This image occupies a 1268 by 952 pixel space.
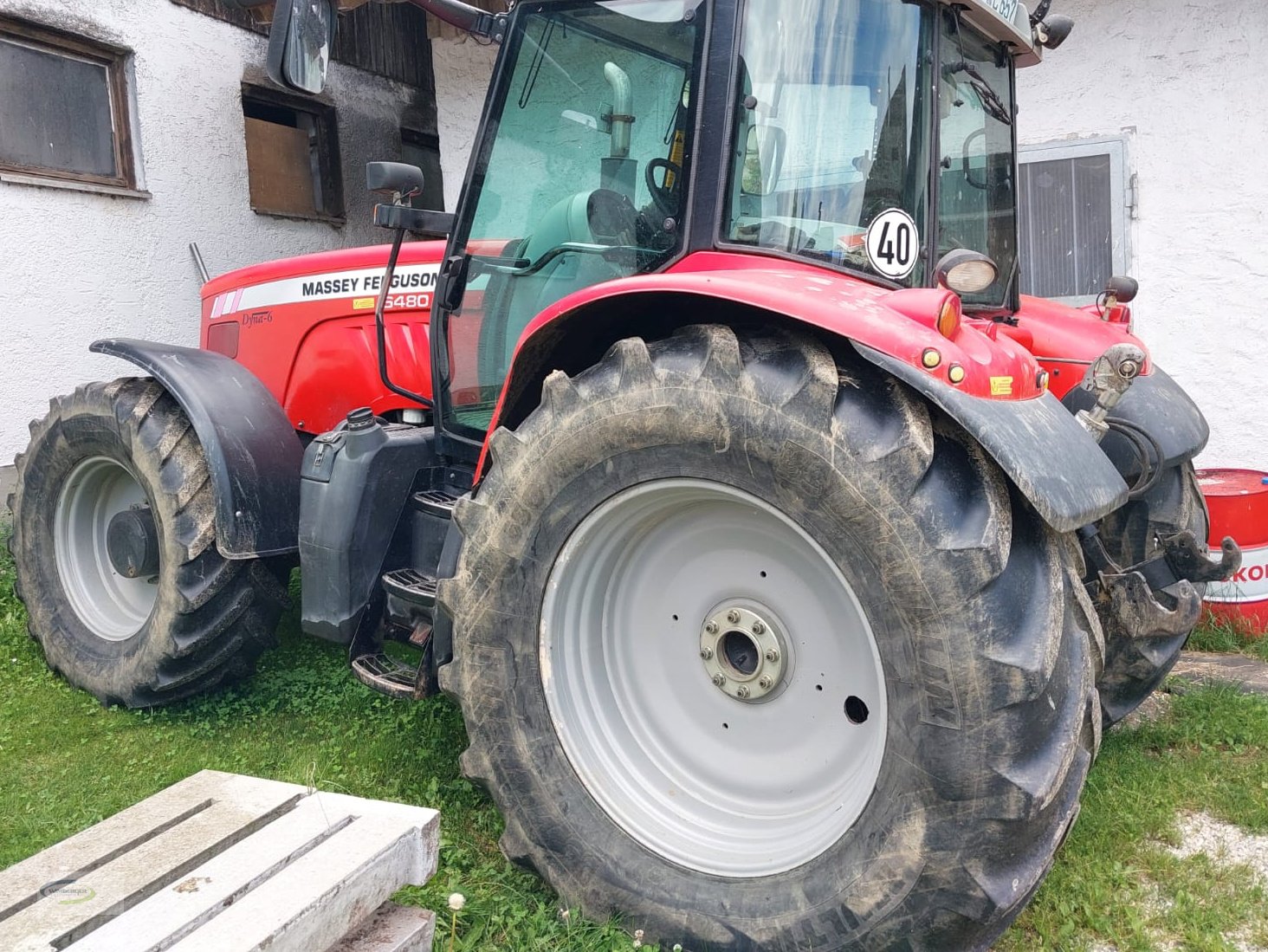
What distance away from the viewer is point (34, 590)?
3.81m

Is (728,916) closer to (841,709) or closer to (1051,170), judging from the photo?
(841,709)

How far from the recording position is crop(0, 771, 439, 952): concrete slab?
176 centimetres

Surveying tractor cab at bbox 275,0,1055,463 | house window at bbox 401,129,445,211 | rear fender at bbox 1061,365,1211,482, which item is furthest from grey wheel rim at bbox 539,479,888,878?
house window at bbox 401,129,445,211

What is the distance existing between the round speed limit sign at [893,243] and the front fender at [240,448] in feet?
6.27

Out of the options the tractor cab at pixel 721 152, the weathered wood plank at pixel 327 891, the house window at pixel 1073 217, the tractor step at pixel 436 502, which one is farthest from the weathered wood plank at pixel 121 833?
the house window at pixel 1073 217

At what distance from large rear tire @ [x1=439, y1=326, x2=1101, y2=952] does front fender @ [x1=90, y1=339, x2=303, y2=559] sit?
42.8 inches

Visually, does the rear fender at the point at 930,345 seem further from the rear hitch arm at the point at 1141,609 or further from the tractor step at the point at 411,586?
the tractor step at the point at 411,586

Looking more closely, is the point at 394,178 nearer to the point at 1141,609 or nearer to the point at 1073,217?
the point at 1141,609

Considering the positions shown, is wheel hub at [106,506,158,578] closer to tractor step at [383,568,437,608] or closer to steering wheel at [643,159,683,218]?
tractor step at [383,568,437,608]

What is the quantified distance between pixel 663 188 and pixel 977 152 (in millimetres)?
1030

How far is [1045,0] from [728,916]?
244 cm

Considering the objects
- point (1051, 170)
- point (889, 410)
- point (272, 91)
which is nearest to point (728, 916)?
point (889, 410)

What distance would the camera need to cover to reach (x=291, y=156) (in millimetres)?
7059

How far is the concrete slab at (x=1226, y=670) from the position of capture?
3743mm
